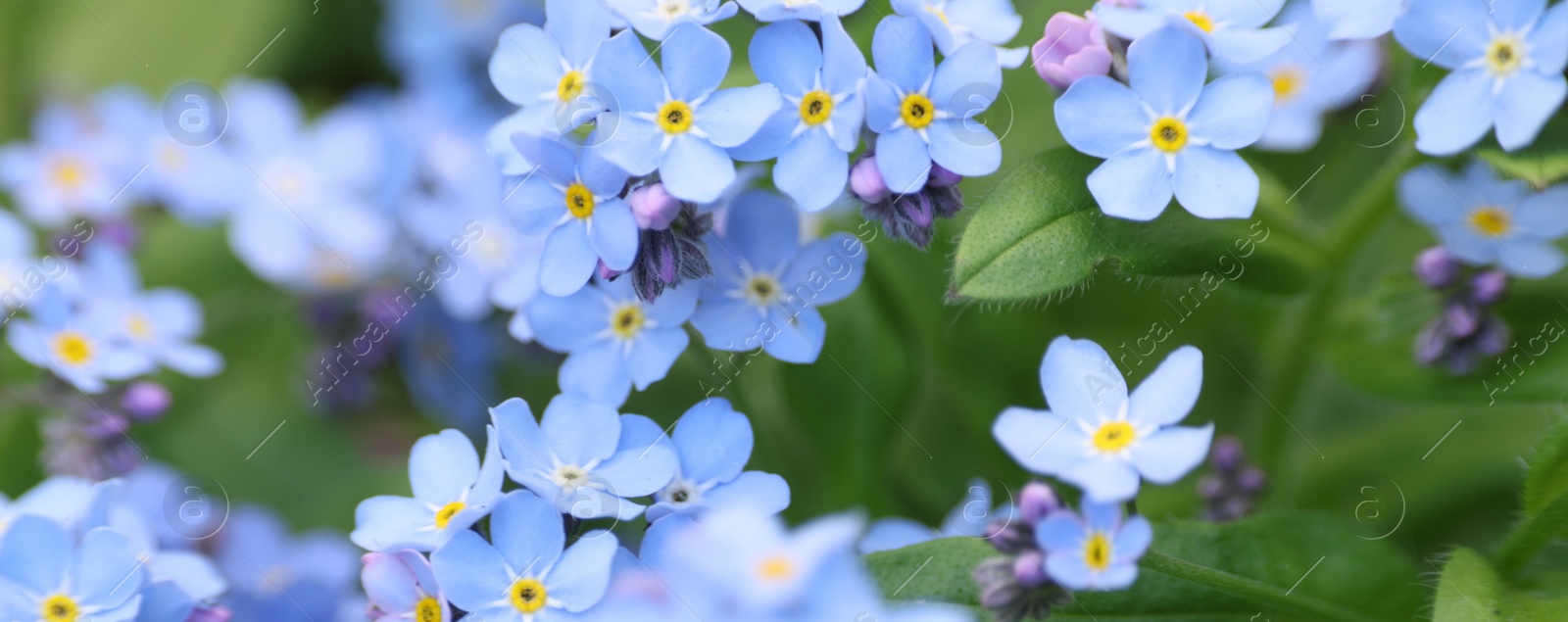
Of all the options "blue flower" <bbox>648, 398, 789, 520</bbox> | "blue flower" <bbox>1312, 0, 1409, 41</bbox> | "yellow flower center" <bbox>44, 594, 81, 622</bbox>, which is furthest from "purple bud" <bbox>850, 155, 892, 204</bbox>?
"yellow flower center" <bbox>44, 594, 81, 622</bbox>

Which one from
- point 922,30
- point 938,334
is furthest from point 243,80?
point 922,30

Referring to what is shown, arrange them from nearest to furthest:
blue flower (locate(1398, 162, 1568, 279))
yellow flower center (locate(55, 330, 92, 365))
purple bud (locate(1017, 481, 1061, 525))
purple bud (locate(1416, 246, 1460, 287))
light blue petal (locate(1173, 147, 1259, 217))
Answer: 1. purple bud (locate(1017, 481, 1061, 525))
2. light blue petal (locate(1173, 147, 1259, 217))
3. blue flower (locate(1398, 162, 1568, 279))
4. purple bud (locate(1416, 246, 1460, 287))
5. yellow flower center (locate(55, 330, 92, 365))

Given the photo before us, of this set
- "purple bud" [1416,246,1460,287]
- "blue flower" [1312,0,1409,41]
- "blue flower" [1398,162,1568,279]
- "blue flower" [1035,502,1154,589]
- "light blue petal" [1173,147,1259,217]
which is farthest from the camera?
"purple bud" [1416,246,1460,287]

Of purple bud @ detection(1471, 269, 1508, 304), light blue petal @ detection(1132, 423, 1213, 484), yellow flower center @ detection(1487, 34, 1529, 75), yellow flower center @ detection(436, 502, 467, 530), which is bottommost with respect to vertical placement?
purple bud @ detection(1471, 269, 1508, 304)

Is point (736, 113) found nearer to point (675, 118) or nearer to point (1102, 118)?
point (675, 118)

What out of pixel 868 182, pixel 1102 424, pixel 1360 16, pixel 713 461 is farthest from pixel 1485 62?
pixel 713 461

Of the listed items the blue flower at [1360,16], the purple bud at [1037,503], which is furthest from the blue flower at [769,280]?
the blue flower at [1360,16]

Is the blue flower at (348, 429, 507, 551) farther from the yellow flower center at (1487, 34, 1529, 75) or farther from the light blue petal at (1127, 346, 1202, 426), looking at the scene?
the yellow flower center at (1487, 34, 1529, 75)
